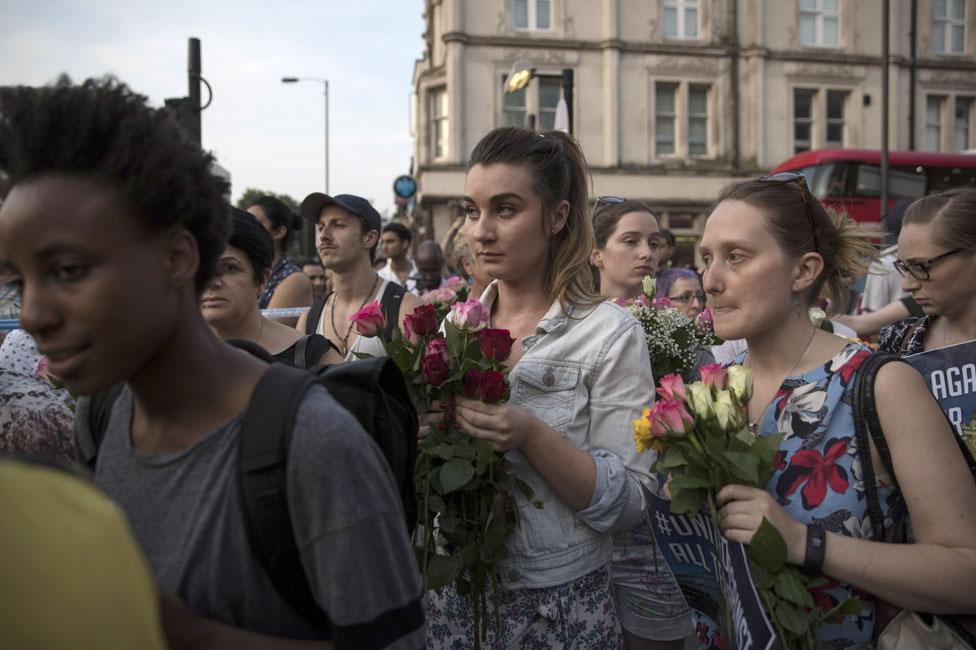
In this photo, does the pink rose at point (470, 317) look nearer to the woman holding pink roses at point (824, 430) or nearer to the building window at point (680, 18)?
the woman holding pink roses at point (824, 430)

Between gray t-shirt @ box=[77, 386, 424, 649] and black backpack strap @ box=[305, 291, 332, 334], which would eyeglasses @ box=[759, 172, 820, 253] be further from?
black backpack strap @ box=[305, 291, 332, 334]

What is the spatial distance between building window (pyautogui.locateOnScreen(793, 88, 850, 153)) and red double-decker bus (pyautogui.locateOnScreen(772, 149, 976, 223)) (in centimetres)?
728

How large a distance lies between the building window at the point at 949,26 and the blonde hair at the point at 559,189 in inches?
1259

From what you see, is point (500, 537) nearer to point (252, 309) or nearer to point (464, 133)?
point (252, 309)

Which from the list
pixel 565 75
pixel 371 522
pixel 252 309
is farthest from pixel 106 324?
pixel 565 75

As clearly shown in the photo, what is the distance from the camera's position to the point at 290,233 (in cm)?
572

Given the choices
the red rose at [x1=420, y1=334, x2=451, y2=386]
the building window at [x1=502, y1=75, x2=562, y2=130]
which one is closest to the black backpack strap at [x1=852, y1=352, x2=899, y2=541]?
the red rose at [x1=420, y1=334, x2=451, y2=386]

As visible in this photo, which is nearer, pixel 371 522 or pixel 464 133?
pixel 371 522

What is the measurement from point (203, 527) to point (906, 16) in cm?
3356

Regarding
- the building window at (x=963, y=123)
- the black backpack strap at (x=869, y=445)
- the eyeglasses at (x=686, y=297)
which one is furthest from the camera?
the building window at (x=963, y=123)

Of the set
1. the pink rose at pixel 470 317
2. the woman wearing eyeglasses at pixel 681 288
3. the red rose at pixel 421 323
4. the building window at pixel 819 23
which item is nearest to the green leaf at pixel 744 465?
the pink rose at pixel 470 317

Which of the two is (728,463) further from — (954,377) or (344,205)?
(344,205)

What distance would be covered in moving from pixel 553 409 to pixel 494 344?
38cm

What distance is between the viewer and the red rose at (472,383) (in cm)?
215
